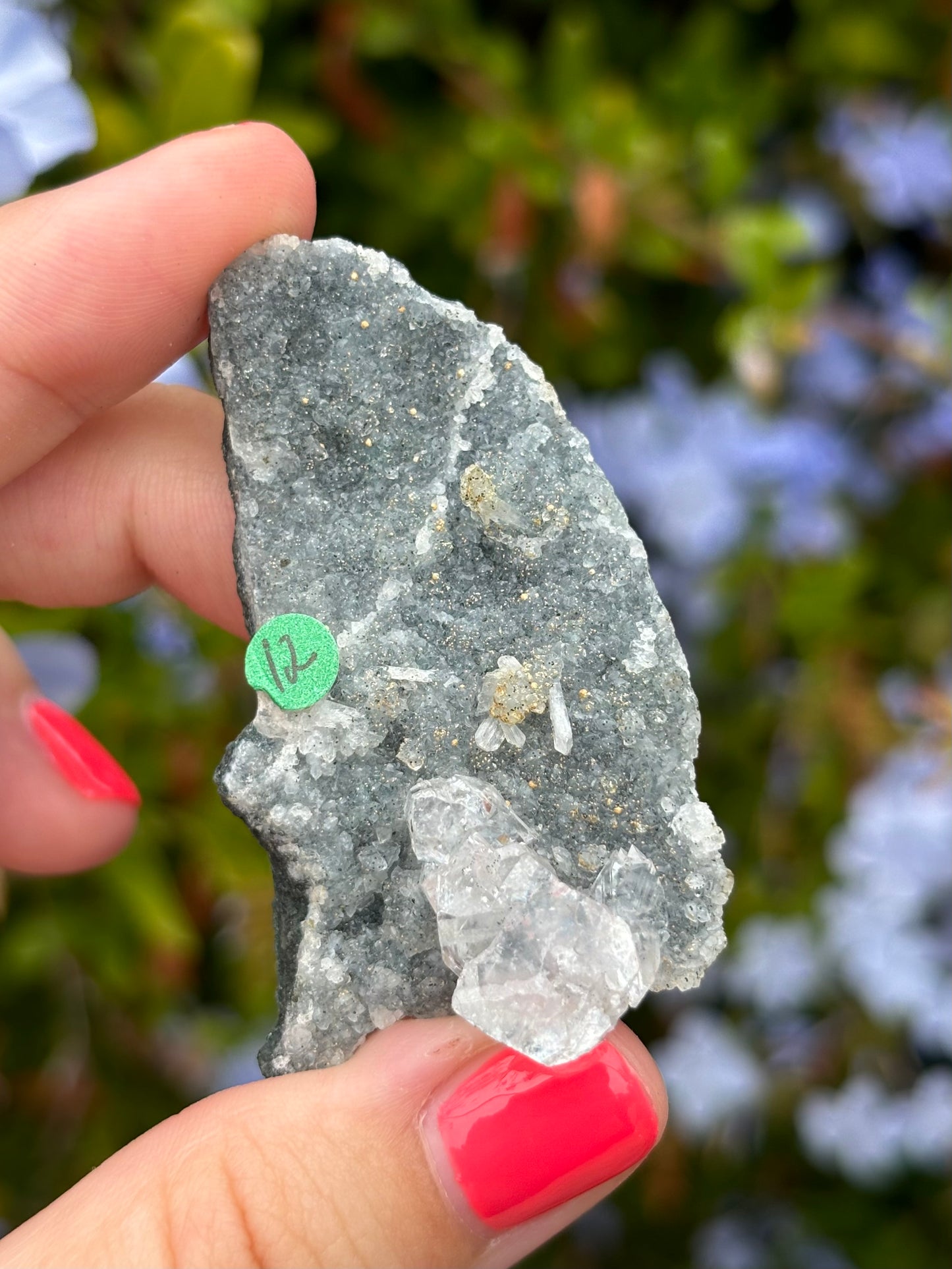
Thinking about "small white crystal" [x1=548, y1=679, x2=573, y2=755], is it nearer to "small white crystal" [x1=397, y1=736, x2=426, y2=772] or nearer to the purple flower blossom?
"small white crystal" [x1=397, y1=736, x2=426, y2=772]

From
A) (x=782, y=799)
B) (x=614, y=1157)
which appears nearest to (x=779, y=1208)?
(x=782, y=799)

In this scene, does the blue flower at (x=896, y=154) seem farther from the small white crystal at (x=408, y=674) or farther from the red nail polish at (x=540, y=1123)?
the red nail polish at (x=540, y=1123)

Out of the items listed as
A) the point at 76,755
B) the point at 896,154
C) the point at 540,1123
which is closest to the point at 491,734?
the point at 540,1123

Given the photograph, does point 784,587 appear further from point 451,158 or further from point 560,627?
point 560,627

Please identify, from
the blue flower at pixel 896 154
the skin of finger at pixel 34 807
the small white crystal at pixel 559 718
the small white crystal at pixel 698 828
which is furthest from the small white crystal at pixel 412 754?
the blue flower at pixel 896 154

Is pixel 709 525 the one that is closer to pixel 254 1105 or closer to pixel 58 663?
pixel 58 663
